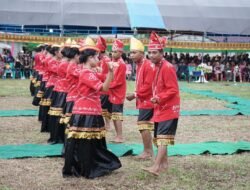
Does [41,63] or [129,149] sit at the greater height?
[41,63]

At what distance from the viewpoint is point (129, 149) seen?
7441 mm

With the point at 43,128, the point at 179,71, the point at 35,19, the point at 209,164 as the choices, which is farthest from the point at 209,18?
the point at 209,164

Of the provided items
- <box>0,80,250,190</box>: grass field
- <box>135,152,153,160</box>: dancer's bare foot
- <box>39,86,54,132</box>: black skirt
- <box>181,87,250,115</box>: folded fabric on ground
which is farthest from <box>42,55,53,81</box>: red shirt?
<box>181,87,250,115</box>: folded fabric on ground

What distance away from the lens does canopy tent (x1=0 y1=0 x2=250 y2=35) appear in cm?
2881

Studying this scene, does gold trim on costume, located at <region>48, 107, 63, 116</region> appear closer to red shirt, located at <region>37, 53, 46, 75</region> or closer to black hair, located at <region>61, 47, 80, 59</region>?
black hair, located at <region>61, 47, 80, 59</region>

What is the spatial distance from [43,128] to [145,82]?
3.09m

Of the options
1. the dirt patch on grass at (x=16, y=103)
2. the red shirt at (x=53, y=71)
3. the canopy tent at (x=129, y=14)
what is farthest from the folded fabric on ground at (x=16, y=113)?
the canopy tent at (x=129, y=14)

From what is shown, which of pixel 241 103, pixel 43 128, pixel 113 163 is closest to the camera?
pixel 113 163

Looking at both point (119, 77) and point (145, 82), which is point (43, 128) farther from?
A: point (145, 82)

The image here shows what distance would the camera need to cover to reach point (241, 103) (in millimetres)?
14766

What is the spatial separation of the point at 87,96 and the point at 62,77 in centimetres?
248

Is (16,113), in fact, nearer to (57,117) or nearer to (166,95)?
(57,117)

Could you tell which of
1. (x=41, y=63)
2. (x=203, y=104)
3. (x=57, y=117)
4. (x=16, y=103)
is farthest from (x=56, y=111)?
(x=203, y=104)

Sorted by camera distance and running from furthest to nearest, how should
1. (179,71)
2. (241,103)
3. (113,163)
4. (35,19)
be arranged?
(35,19) → (179,71) → (241,103) → (113,163)
